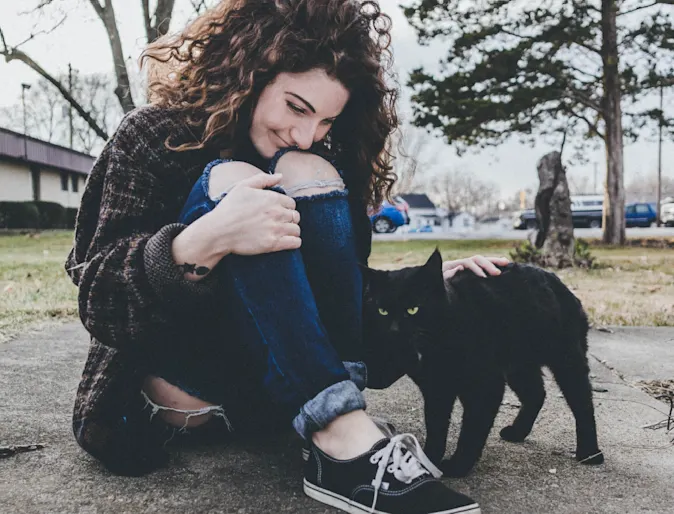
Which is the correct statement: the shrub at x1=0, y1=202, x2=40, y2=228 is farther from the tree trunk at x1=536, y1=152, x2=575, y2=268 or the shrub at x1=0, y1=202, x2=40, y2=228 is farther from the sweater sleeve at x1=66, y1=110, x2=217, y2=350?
the sweater sleeve at x1=66, y1=110, x2=217, y2=350

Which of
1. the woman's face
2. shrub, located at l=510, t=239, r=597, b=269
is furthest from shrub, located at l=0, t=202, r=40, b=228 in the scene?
the woman's face

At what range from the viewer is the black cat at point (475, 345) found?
4.84 ft

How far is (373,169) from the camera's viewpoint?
1.85m

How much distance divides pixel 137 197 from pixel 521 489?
108 centimetres

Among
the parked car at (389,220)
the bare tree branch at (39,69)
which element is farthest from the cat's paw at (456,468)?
the parked car at (389,220)

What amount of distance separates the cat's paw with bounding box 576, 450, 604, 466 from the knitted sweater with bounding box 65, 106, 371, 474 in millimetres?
972

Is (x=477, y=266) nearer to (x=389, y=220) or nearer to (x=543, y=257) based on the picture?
(x=543, y=257)

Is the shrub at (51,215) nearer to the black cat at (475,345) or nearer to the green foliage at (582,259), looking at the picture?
the green foliage at (582,259)

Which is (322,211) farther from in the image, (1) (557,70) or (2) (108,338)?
(1) (557,70)

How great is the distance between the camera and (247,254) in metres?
1.23

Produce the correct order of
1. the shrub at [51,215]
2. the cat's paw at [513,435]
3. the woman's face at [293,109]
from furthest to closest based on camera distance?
the shrub at [51,215]
the cat's paw at [513,435]
the woman's face at [293,109]

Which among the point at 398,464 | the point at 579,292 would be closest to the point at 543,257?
the point at 579,292

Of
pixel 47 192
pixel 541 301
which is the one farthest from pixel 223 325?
pixel 47 192

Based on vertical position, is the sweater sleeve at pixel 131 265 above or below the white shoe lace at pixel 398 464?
above
